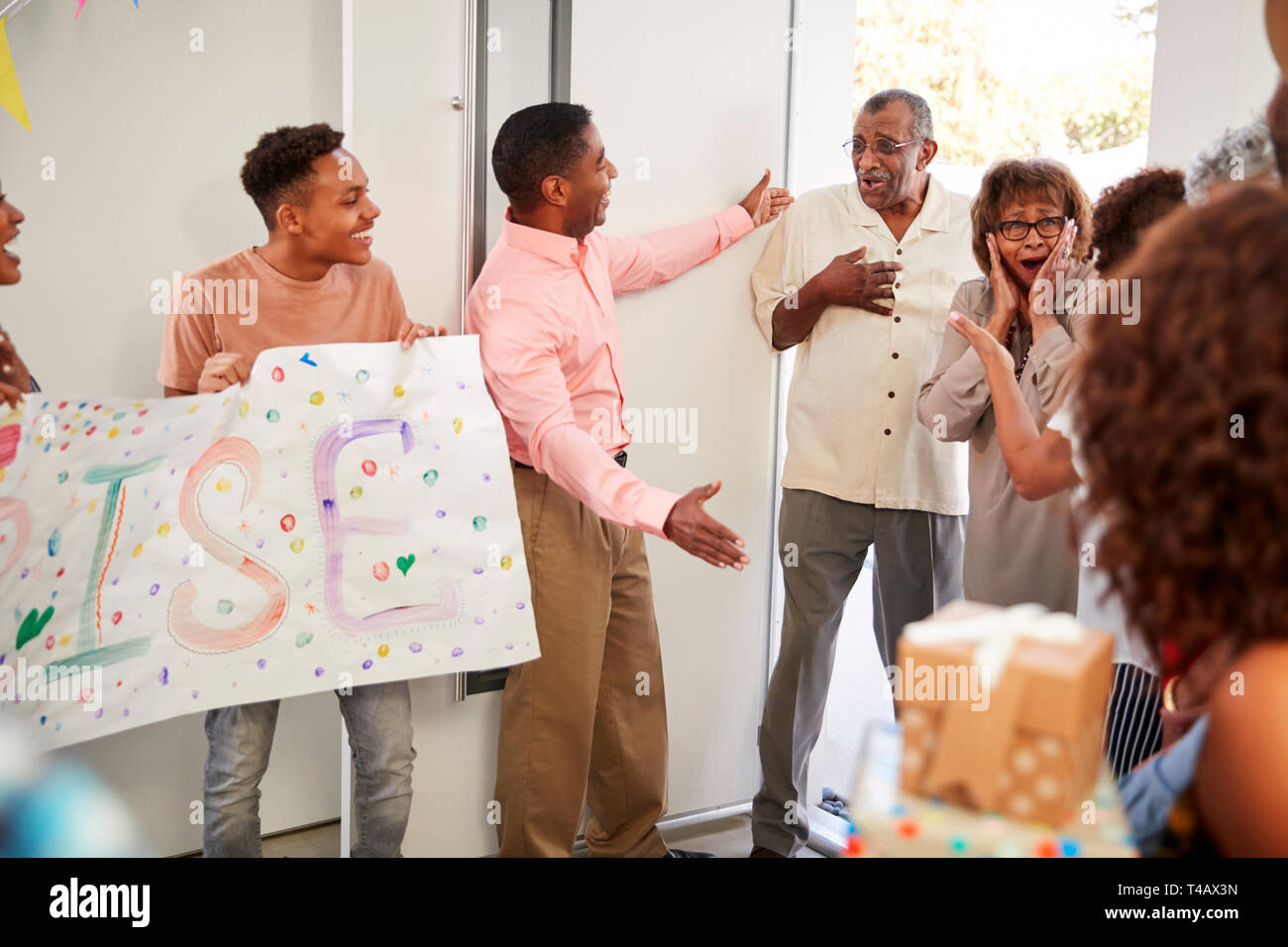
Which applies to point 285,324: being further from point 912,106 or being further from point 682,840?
point 682,840

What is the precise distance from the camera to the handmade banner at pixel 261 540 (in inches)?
67.7

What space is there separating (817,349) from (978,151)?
5.23 meters

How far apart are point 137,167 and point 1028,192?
1.94 metres

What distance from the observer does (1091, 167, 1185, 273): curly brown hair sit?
5.90ft

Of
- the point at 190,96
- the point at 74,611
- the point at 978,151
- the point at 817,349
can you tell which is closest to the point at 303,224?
the point at 190,96

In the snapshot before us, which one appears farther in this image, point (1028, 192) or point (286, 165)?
point (1028, 192)

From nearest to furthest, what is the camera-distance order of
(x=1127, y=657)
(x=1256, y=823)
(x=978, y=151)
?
1. (x=1256, y=823)
2. (x=1127, y=657)
3. (x=978, y=151)

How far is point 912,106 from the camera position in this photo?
2.52 meters

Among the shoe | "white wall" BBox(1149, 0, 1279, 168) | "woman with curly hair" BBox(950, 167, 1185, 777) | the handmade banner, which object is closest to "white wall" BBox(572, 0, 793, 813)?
the shoe

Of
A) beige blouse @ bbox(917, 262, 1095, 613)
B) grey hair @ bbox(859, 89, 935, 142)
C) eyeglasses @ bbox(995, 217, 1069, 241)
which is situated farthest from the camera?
grey hair @ bbox(859, 89, 935, 142)

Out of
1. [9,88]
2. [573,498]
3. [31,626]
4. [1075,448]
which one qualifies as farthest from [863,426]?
[9,88]

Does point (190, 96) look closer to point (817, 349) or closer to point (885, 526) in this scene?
point (817, 349)

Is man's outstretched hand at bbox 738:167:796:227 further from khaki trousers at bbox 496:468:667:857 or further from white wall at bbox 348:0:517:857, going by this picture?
khaki trousers at bbox 496:468:667:857

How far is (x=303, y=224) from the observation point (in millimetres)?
1951
